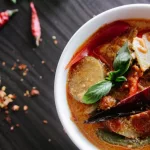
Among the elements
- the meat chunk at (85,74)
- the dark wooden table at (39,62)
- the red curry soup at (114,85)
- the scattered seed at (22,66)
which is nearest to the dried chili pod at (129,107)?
the red curry soup at (114,85)

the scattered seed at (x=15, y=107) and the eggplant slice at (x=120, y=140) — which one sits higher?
the scattered seed at (x=15, y=107)

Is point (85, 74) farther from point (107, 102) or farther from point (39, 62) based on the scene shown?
point (39, 62)

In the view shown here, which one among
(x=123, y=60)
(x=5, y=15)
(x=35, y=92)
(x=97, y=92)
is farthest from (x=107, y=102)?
(x=5, y=15)

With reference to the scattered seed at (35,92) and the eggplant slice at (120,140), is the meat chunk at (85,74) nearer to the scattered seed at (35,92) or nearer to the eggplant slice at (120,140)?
the eggplant slice at (120,140)

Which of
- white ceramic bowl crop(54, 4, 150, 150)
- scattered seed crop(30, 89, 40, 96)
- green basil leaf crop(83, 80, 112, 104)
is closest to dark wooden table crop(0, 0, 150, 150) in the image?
scattered seed crop(30, 89, 40, 96)

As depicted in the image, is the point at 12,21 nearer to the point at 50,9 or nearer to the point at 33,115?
the point at 50,9

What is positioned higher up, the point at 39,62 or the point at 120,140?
the point at 39,62
